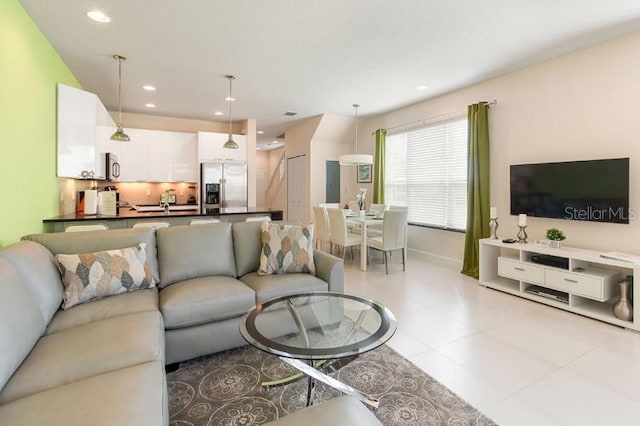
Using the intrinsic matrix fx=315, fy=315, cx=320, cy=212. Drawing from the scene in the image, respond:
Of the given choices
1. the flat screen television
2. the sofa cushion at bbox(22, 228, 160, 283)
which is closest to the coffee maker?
the sofa cushion at bbox(22, 228, 160, 283)

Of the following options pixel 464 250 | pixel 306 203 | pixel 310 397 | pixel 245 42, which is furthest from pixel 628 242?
pixel 306 203

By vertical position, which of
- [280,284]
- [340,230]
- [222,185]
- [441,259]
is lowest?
[441,259]

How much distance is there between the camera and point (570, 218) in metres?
3.54

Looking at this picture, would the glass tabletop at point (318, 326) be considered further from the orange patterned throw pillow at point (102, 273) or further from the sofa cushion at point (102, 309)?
the orange patterned throw pillow at point (102, 273)

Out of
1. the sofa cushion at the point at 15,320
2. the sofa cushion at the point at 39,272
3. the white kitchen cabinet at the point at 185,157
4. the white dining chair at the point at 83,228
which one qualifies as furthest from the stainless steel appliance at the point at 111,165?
the sofa cushion at the point at 15,320

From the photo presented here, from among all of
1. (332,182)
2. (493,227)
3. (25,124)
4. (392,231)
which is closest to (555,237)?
(493,227)

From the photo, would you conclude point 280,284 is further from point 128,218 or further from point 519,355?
point 128,218

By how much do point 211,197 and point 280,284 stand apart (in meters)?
4.31

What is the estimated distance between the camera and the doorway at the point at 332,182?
7391 mm

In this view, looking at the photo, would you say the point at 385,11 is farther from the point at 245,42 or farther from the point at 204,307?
the point at 204,307

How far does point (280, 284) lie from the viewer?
253 cm

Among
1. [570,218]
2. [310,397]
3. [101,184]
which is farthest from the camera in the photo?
[101,184]

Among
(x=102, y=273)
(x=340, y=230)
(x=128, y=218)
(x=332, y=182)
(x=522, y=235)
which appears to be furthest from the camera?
(x=332, y=182)

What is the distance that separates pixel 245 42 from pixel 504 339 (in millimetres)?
3747
